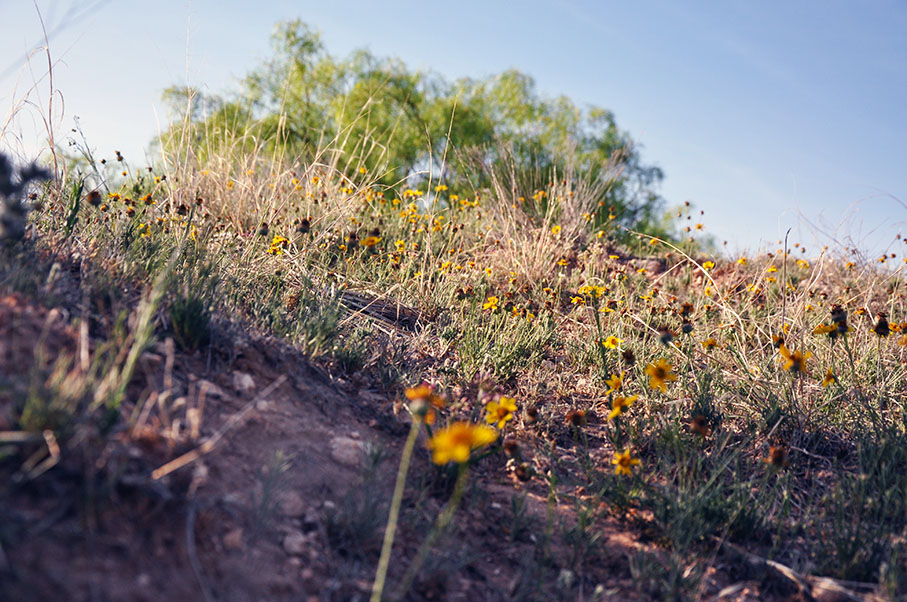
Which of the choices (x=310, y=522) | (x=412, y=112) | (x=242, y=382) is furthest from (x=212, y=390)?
(x=412, y=112)

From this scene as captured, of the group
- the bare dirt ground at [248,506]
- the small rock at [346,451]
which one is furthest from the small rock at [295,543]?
the small rock at [346,451]

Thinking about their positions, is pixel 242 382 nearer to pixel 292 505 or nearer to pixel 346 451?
pixel 346 451

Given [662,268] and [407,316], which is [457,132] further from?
[407,316]

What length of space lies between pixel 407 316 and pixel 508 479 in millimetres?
1890

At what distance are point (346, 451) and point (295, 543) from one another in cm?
53

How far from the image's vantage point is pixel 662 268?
269 inches

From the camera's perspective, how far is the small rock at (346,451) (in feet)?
7.38

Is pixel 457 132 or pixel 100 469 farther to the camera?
pixel 457 132

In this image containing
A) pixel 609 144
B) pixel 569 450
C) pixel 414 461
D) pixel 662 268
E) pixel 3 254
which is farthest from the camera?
pixel 609 144

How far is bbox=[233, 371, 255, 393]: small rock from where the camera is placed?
7.68 feet

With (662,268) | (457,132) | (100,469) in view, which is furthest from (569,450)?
(457,132)

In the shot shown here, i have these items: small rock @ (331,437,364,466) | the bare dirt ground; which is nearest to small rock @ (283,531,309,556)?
the bare dirt ground

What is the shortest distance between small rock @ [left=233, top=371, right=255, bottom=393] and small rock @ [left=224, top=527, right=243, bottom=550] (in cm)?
80

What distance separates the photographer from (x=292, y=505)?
1.92m
